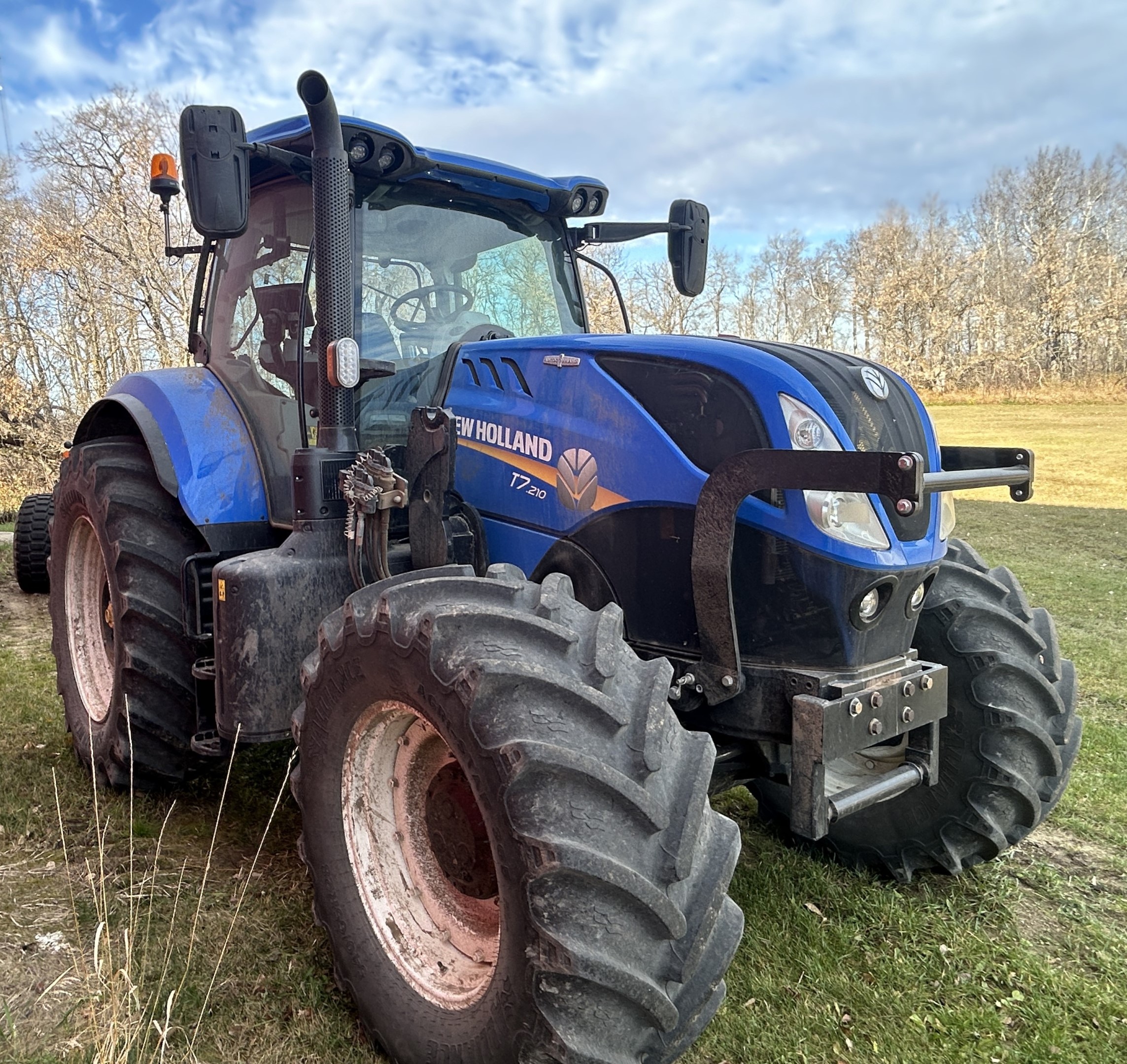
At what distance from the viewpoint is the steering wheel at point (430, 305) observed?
3.27 meters

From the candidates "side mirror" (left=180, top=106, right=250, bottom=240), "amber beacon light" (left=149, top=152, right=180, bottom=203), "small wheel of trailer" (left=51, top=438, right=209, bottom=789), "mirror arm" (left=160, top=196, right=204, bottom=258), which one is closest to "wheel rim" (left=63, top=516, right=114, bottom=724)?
"small wheel of trailer" (left=51, top=438, right=209, bottom=789)

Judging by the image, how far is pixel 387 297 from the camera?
3240mm

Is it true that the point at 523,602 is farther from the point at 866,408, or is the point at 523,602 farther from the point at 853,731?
the point at 866,408

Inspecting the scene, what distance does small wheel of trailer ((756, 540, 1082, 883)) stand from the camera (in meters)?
2.94

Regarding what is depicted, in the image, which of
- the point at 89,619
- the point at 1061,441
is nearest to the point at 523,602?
the point at 89,619

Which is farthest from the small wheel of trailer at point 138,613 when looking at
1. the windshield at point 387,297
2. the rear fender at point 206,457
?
A: the windshield at point 387,297

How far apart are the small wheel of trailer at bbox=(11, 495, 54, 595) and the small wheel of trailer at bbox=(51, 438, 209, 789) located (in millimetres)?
3943

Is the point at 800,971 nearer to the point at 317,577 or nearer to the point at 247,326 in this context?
the point at 317,577

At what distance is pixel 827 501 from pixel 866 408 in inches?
12.5

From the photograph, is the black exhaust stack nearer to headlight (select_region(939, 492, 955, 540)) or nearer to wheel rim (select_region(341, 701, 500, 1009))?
wheel rim (select_region(341, 701, 500, 1009))

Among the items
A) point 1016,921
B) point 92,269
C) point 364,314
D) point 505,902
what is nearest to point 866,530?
point 505,902

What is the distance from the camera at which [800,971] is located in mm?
2734

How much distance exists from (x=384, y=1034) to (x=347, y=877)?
370mm

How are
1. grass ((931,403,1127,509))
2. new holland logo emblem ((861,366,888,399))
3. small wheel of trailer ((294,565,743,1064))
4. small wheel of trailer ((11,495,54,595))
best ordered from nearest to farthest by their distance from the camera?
small wheel of trailer ((294,565,743,1064))
new holland logo emblem ((861,366,888,399))
small wheel of trailer ((11,495,54,595))
grass ((931,403,1127,509))
